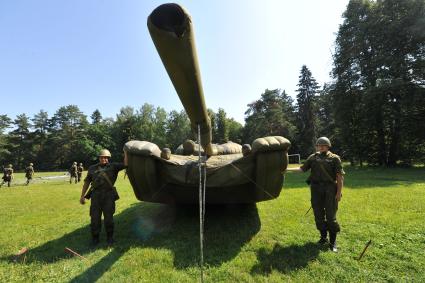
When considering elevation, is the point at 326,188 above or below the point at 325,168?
below

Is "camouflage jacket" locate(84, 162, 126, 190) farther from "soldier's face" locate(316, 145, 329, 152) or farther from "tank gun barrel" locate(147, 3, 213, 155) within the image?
"soldier's face" locate(316, 145, 329, 152)

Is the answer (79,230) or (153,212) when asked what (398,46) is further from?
(79,230)

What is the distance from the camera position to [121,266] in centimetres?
420

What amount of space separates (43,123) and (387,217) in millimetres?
73036

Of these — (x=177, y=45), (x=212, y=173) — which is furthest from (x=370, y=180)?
(x=177, y=45)

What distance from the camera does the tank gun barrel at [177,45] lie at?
82.4 inches

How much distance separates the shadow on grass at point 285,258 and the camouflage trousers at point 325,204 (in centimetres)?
39

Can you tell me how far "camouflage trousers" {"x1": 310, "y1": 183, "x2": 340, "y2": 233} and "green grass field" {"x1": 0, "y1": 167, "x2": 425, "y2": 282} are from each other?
39 centimetres

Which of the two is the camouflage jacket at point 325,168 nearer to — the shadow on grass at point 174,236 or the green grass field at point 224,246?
the green grass field at point 224,246

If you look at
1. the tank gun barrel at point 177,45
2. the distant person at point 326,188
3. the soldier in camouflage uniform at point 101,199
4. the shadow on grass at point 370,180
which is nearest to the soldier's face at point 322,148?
the distant person at point 326,188

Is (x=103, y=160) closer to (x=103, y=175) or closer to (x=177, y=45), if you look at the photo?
(x=103, y=175)

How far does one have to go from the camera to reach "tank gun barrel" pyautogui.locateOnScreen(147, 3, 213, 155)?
209 centimetres

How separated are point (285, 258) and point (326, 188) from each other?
1387mm

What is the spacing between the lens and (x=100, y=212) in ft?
17.3
